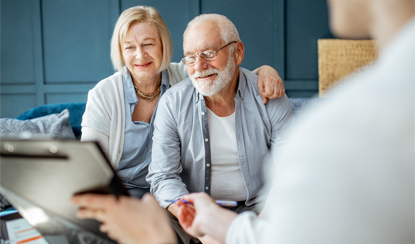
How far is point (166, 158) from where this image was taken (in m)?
1.51

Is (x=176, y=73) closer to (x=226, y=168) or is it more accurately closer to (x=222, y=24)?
(x=222, y=24)

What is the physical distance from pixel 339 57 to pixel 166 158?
2.77 meters

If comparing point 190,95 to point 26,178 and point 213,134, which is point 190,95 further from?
point 26,178

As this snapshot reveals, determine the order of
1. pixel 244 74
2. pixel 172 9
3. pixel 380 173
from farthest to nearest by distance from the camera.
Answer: pixel 172 9 → pixel 244 74 → pixel 380 173

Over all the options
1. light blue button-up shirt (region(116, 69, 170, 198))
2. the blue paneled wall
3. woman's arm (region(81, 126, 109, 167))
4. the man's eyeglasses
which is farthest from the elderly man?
the blue paneled wall

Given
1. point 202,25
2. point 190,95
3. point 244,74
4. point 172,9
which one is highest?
point 172,9

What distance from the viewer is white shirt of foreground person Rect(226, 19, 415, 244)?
15.3 inches

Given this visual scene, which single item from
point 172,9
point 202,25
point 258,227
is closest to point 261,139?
point 202,25

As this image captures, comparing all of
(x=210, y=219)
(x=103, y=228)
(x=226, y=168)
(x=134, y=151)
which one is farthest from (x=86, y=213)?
(x=134, y=151)

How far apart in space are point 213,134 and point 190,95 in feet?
0.80

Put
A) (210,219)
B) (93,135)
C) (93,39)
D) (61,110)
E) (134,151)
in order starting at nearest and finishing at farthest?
(210,219), (93,135), (134,151), (61,110), (93,39)

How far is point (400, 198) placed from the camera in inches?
15.6

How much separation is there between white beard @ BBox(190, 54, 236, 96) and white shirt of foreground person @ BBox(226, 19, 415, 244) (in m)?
1.13

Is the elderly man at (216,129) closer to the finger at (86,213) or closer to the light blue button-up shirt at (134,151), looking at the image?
the light blue button-up shirt at (134,151)
